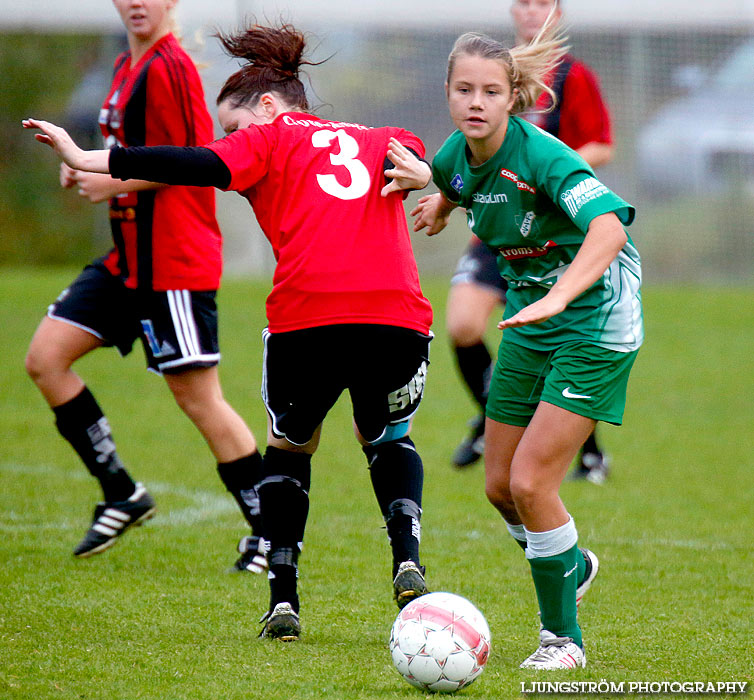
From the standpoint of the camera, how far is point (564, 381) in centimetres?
334

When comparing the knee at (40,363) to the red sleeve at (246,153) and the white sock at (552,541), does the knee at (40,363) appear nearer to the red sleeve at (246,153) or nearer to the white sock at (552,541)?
the red sleeve at (246,153)

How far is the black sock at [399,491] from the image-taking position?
3588mm

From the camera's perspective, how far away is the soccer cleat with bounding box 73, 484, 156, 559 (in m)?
4.66

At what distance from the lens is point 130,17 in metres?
4.45

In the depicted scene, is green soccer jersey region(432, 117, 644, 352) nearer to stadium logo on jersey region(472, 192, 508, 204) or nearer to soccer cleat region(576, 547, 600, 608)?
stadium logo on jersey region(472, 192, 508, 204)

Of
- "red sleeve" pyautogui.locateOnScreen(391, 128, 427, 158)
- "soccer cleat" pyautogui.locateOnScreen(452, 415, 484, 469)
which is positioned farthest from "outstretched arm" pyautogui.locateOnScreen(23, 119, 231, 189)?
"soccer cleat" pyautogui.locateOnScreen(452, 415, 484, 469)

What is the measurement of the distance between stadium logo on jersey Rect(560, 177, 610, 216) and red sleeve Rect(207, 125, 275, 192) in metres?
0.92

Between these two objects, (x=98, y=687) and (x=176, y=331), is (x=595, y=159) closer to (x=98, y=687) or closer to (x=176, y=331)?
(x=176, y=331)

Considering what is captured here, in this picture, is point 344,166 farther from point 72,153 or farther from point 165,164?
point 72,153

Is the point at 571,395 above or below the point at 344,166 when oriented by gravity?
below

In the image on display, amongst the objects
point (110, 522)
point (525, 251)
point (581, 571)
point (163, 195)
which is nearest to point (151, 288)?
point (163, 195)

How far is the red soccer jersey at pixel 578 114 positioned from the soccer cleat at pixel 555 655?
3.43 meters

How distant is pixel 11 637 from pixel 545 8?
12.8 ft

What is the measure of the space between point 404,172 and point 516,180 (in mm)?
347
